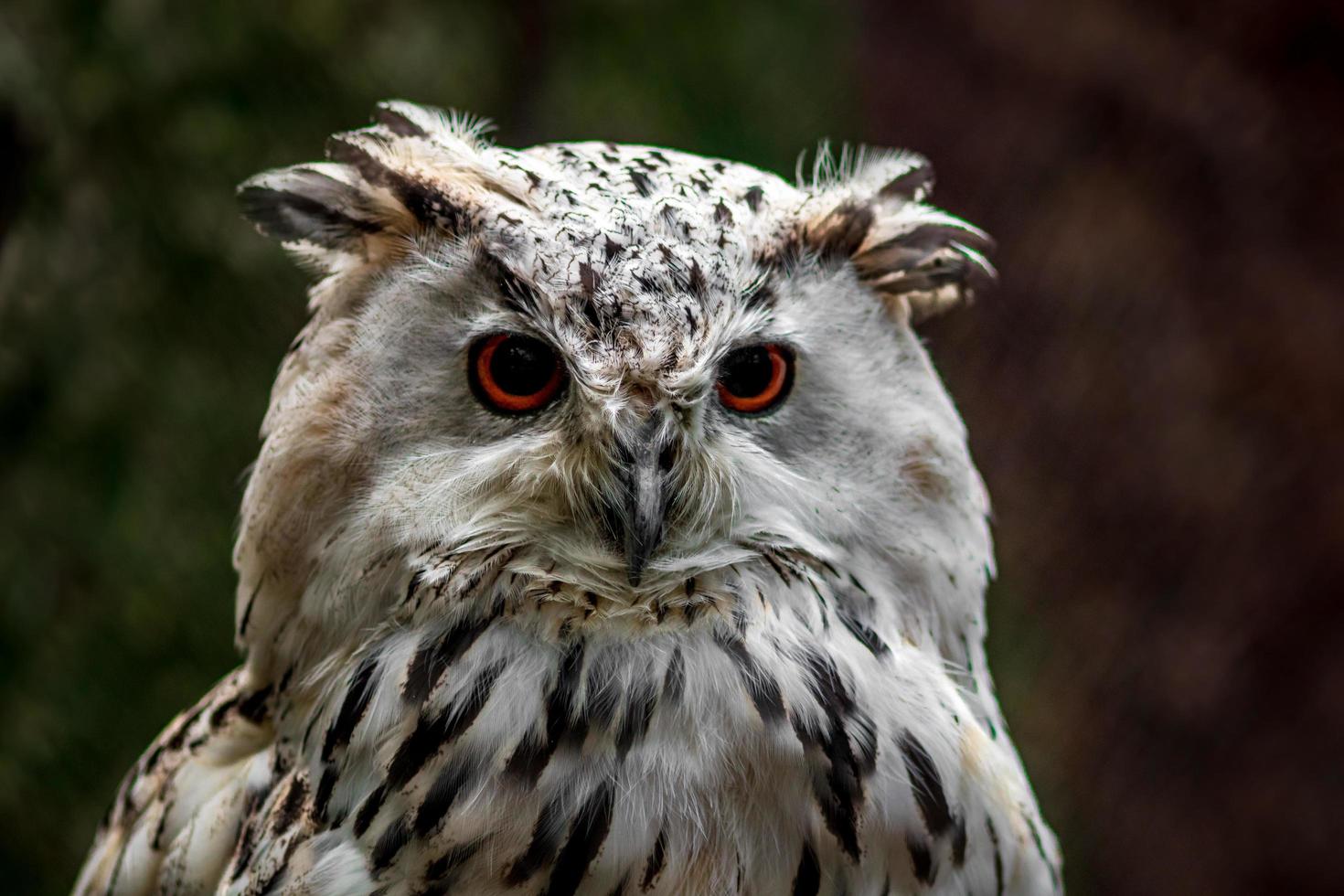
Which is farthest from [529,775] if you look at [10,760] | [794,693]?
[10,760]

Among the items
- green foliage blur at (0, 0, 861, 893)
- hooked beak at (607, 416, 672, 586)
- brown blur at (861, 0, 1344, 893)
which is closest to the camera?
hooked beak at (607, 416, 672, 586)

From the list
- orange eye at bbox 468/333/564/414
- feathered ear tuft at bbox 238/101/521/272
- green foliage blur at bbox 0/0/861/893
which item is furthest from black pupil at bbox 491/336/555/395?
green foliage blur at bbox 0/0/861/893

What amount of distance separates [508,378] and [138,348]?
1.35 meters

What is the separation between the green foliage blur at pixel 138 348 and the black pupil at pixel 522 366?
1.21m

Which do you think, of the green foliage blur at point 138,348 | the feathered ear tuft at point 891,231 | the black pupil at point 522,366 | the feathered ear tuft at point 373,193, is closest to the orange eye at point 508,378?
the black pupil at point 522,366

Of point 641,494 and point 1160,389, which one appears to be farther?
point 1160,389

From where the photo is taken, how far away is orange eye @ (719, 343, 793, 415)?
102 centimetres

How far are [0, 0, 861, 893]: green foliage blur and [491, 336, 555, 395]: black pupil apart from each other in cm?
121

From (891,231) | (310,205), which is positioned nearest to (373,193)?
(310,205)

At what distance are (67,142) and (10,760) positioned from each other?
1079 mm

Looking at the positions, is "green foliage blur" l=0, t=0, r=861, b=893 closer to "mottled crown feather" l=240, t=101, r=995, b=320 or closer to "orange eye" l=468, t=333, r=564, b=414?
"mottled crown feather" l=240, t=101, r=995, b=320

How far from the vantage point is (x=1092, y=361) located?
2.58m

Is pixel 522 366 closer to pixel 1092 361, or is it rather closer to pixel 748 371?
pixel 748 371

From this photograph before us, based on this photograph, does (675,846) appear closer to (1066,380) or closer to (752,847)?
(752,847)
